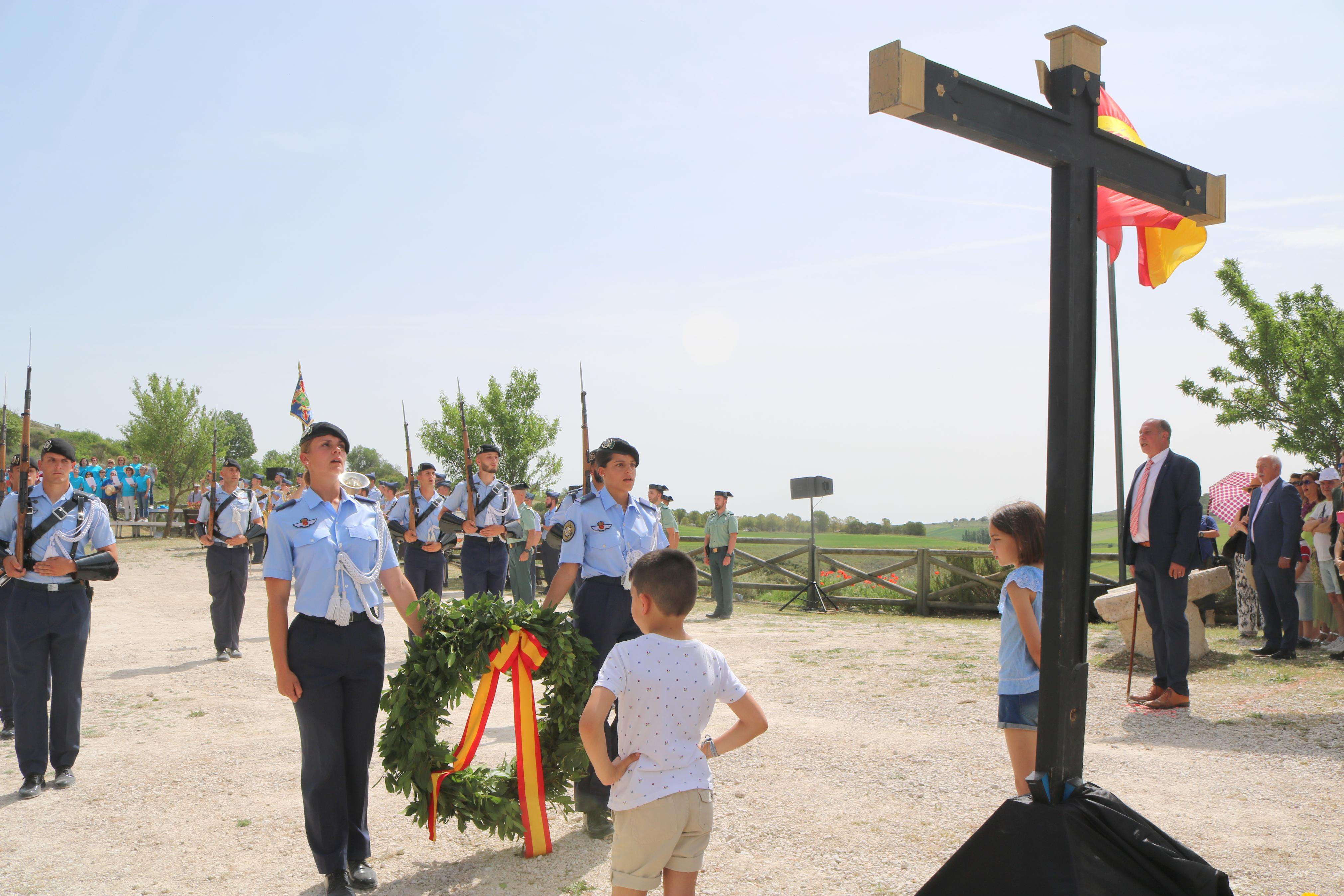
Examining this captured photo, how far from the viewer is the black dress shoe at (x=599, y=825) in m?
4.87

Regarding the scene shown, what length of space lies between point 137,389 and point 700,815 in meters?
41.0

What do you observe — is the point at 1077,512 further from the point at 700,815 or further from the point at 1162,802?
the point at 1162,802

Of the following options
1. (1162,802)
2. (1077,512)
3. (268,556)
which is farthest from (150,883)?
(1162,802)

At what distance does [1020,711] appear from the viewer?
380 centimetres

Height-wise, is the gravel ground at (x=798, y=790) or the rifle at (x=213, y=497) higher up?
the rifle at (x=213, y=497)

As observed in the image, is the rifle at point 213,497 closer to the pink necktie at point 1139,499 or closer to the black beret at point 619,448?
the black beret at point 619,448

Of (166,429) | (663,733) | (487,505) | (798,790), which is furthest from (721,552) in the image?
(166,429)

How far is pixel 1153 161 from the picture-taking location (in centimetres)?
347

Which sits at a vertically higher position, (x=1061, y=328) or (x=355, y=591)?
(x=1061, y=328)

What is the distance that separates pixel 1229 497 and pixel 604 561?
37.5ft

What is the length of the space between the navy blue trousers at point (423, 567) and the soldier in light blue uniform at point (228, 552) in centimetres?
175

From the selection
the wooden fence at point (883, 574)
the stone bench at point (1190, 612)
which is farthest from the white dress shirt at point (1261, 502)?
the wooden fence at point (883, 574)

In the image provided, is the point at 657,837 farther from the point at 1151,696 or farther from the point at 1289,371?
the point at 1289,371

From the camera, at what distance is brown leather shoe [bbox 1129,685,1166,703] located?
24.1 ft
